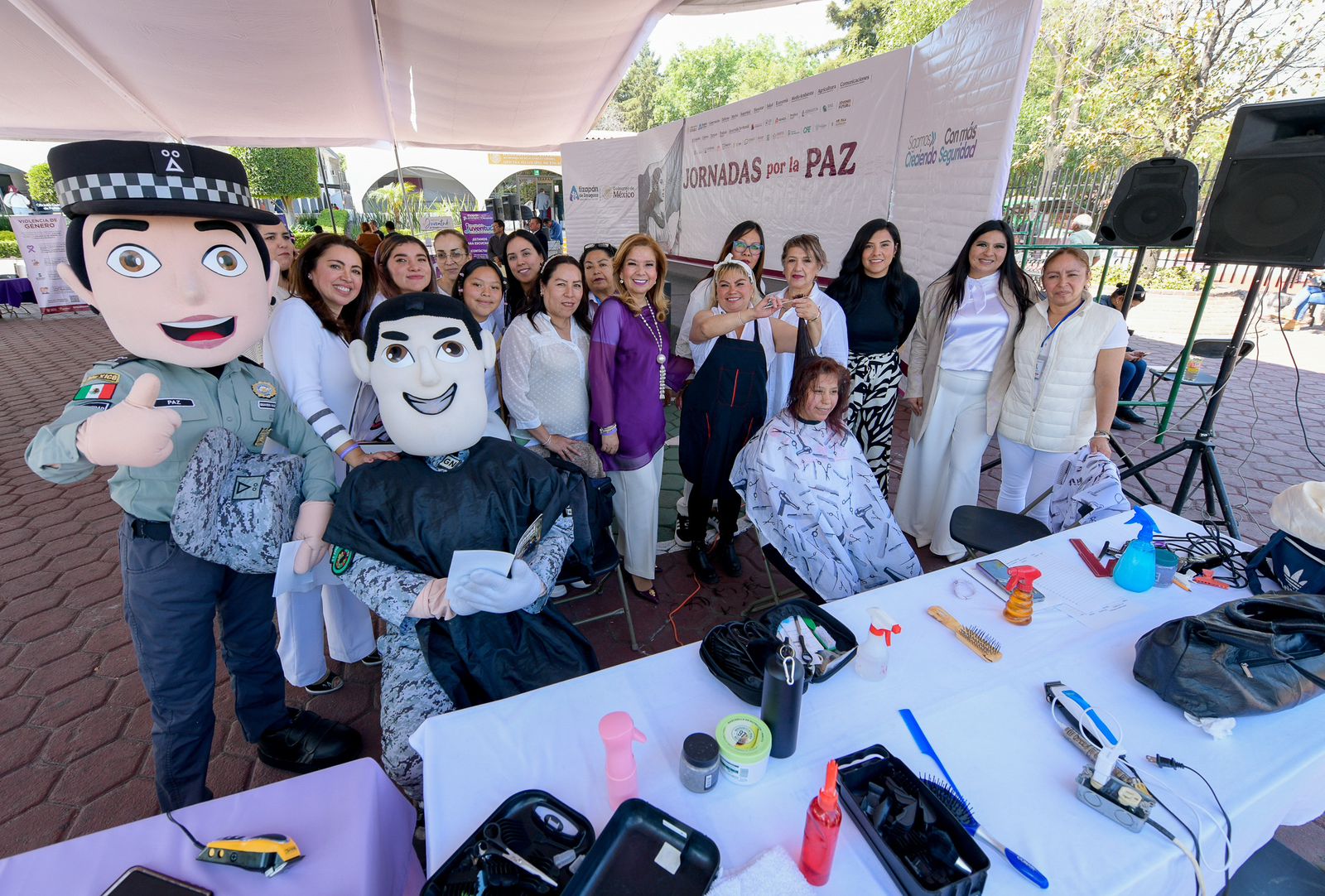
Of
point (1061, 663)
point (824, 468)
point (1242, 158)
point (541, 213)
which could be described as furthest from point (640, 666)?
point (541, 213)

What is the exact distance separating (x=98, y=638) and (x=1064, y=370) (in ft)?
15.3

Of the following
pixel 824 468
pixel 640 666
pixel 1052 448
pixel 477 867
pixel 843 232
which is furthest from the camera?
pixel 843 232

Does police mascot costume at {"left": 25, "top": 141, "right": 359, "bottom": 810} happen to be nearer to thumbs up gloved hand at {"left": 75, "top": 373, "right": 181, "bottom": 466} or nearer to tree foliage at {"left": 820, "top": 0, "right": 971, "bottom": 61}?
thumbs up gloved hand at {"left": 75, "top": 373, "right": 181, "bottom": 466}

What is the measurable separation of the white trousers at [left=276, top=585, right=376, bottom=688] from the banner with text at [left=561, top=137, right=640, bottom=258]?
9351 millimetres

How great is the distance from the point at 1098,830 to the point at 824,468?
1491 mm

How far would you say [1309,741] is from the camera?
4.21 feet

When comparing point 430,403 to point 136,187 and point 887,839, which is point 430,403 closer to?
point 136,187

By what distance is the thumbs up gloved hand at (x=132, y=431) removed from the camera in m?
1.30

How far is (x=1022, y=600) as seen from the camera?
164cm

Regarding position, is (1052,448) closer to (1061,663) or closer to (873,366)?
(873,366)

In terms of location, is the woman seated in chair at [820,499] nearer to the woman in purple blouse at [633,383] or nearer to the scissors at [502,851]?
the woman in purple blouse at [633,383]

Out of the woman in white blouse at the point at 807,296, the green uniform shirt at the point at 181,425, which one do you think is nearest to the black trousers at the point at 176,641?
the green uniform shirt at the point at 181,425

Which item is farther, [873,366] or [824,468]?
[873,366]

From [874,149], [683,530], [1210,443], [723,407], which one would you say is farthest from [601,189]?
[1210,443]
